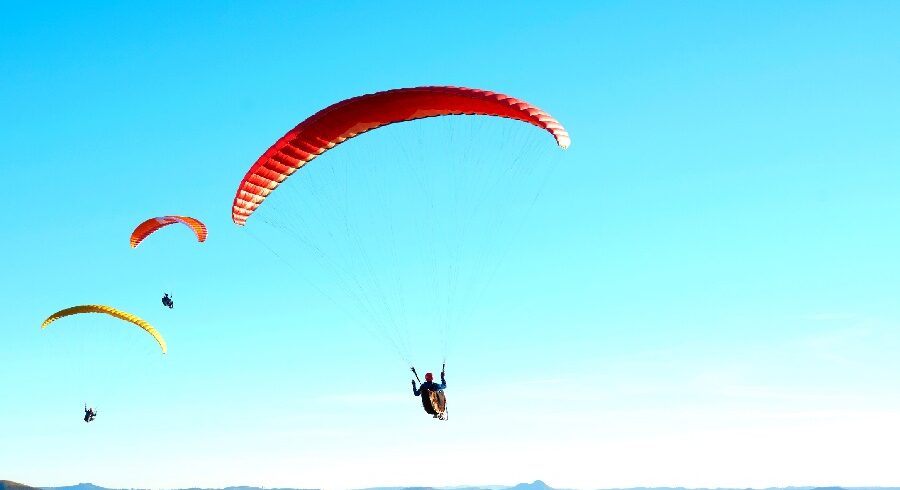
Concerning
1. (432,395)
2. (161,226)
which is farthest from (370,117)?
(161,226)

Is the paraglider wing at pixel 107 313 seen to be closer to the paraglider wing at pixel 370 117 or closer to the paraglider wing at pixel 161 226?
the paraglider wing at pixel 161 226

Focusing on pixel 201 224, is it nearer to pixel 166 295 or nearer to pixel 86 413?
pixel 166 295

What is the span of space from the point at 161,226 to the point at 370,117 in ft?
69.2

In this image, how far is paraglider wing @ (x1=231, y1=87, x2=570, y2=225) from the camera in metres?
24.2

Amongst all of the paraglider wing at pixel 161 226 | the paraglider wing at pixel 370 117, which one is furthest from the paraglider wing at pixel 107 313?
the paraglider wing at pixel 370 117

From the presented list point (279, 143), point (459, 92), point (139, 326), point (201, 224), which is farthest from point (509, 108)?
point (139, 326)

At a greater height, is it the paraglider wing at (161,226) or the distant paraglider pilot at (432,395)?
the paraglider wing at (161,226)

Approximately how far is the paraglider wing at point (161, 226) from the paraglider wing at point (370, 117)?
627 inches

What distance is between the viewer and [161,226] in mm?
42531

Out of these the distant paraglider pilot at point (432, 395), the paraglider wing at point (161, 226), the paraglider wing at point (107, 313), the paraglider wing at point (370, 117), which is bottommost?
the distant paraglider pilot at point (432, 395)

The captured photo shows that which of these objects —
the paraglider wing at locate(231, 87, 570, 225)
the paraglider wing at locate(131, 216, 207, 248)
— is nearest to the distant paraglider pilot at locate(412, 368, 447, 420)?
the paraglider wing at locate(231, 87, 570, 225)

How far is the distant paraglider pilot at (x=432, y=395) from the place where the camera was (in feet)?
88.1

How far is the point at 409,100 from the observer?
80.6 ft

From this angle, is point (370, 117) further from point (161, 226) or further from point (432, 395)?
point (161, 226)
